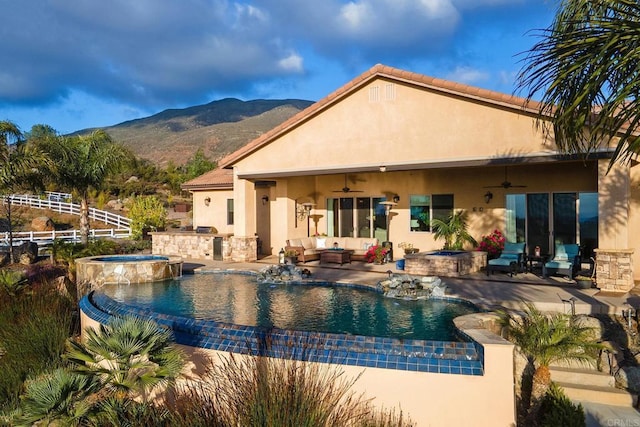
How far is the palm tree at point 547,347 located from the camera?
7.01 meters

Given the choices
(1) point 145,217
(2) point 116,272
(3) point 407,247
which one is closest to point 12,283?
(2) point 116,272

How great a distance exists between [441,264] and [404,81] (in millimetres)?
5553

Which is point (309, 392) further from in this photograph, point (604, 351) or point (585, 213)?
point (585, 213)

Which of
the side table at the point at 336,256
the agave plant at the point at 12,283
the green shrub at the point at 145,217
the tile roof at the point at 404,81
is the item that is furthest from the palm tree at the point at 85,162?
the side table at the point at 336,256

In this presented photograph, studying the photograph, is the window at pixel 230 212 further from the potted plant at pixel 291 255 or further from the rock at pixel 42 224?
the rock at pixel 42 224

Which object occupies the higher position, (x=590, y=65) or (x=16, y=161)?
(x=16, y=161)

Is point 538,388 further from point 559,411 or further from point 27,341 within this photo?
point 27,341

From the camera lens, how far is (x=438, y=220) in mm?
17625

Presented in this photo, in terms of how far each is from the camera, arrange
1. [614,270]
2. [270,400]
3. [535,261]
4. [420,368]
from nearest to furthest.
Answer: [270,400] → [420,368] → [614,270] → [535,261]

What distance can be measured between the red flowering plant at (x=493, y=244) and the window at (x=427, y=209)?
1926 mm

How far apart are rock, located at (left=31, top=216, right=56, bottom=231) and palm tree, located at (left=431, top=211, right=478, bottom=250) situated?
31367 mm

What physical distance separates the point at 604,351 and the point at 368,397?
452 centimetres

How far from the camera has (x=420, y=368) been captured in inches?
248

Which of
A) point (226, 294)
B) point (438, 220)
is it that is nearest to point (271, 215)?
point (438, 220)
